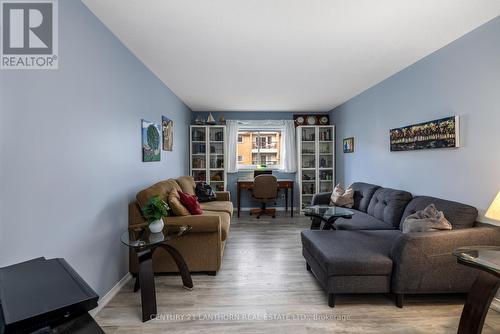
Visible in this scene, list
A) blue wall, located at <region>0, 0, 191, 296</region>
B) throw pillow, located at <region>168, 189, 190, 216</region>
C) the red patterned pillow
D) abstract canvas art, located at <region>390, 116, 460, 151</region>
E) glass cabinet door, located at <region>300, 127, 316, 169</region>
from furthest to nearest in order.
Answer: glass cabinet door, located at <region>300, 127, 316, 169</region> < the red patterned pillow < throw pillow, located at <region>168, 189, 190, 216</region> < abstract canvas art, located at <region>390, 116, 460, 151</region> < blue wall, located at <region>0, 0, 191, 296</region>

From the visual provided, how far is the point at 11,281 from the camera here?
91 centimetres

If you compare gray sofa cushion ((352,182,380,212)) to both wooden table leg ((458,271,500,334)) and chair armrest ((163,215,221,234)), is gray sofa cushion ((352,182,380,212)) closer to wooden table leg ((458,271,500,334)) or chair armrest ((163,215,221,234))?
wooden table leg ((458,271,500,334))

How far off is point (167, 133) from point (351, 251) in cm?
316

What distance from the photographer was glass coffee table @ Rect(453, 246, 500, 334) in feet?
5.11

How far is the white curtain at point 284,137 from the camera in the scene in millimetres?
5934

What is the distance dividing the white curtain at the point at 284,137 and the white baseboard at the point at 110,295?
367 centimetres

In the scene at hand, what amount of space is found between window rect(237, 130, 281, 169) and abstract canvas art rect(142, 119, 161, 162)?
114 inches

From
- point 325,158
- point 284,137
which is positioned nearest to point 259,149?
point 284,137

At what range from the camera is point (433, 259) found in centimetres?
200

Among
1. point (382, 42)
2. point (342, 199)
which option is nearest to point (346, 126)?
point (342, 199)

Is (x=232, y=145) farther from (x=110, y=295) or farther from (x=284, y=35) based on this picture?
(x=110, y=295)

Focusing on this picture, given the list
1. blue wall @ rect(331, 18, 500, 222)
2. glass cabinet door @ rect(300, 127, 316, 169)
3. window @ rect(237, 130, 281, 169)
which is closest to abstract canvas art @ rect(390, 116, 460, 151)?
blue wall @ rect(331, 18, 500, 222)

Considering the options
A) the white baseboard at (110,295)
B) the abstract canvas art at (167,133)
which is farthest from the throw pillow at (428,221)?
the abstract canvas art at (167,133)

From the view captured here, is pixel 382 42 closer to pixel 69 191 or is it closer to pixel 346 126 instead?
pixel 346 126
